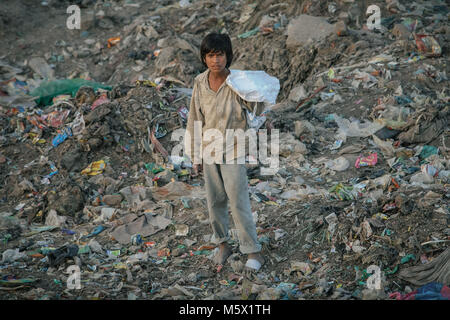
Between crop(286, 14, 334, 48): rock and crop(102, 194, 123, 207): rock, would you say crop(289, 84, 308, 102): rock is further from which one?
crop(102, 194, 123, 207): rock

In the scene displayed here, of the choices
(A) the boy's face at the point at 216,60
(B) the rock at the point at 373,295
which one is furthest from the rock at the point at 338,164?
(A) the boy's face at the point at 216,60

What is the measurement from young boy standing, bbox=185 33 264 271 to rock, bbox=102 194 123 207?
1.68 meters

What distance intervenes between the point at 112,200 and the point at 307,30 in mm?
4461

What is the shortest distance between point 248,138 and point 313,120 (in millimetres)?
2908

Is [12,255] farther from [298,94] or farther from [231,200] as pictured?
[298,94]

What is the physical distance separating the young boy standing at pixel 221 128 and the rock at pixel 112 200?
1.68m

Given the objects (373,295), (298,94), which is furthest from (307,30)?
(373,295)

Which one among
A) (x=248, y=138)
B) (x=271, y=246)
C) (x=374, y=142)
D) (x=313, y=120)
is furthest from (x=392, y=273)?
(x=313, y=120)

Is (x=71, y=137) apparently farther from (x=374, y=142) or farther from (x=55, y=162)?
(x=374, y=142)

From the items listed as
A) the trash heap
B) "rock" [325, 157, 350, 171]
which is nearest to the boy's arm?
the trash heap

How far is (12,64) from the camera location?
8.88 meters

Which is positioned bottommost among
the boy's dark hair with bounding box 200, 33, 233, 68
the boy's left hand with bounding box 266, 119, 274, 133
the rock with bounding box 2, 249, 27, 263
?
the rock with bounding box 2, 249, 27, 263

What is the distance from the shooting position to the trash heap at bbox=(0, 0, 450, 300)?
10.8 feet

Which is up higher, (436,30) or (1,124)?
(436,30)
